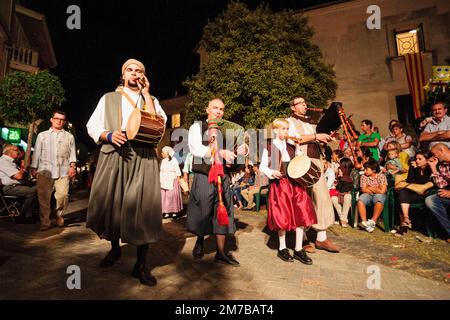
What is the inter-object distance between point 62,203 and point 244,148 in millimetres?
4286

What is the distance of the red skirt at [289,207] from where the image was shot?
11.9 ft

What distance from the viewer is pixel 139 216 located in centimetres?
266

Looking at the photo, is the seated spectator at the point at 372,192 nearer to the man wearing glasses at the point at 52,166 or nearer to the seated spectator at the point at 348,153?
the seated spectator at the point at 348,153

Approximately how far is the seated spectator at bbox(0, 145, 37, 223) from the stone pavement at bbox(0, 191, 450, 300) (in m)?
1.76

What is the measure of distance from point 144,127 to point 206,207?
1467mm

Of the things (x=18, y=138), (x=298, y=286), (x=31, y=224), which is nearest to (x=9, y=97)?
(x=18, y=138)

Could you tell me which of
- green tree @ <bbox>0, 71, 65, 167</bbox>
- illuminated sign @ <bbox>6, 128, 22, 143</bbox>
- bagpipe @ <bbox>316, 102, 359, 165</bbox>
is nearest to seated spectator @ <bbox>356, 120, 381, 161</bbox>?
bagpipe @ <bbox>316, 102, 359, 165</bbox>

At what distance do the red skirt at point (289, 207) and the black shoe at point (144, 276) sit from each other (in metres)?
1.81

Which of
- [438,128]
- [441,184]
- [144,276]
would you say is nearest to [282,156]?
[144,276]

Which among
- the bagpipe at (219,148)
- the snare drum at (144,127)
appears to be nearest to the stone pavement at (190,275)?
the bagpipe at (219,148)

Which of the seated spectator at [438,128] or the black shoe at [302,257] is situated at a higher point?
the seated spectator at [438,128]

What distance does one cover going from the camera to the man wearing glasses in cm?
521

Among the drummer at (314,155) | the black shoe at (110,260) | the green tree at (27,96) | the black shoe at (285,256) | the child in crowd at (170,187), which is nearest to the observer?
the black shoe at (110,260)
